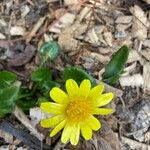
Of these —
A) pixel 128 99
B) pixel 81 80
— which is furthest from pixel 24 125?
pixel 128 99

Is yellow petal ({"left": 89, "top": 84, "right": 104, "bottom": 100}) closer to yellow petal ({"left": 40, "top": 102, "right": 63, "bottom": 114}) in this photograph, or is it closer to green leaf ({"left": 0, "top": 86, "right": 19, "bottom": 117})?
yellow petal ({"left": 40, "top": 102, "right": 63, "bottom": 114})

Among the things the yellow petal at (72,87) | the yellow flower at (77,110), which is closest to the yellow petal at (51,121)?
the yellow flower at (77,110)

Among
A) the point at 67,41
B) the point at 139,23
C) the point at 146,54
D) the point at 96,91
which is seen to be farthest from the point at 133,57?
the point at 96,91

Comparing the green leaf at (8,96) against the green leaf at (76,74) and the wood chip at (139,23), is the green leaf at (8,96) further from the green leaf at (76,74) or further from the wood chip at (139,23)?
the wood chip at (139,23)

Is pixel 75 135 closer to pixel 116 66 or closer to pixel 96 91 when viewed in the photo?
pixel 96 91

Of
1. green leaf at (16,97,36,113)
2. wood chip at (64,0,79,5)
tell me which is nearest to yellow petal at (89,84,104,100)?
green leaf at (16,97,36,113)
